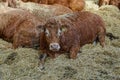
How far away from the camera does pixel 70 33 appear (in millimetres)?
7574

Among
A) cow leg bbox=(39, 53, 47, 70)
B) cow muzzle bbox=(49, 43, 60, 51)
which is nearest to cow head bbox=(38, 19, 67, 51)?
cow muzzle bbox=(49, 43, 60, 51)

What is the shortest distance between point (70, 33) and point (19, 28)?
124cm

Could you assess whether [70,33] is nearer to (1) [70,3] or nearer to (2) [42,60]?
(2) [42,60]

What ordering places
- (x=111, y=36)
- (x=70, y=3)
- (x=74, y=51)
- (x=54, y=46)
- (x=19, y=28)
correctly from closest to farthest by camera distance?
1. (x=54, y=46)
2. (x=74, y=51)
3. (x=19, y=28)
4. (x=111, y=36)
5. (x=70, y=3)

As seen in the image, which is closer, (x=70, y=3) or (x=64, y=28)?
(x=64, y=28)

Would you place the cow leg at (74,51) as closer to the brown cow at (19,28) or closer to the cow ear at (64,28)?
the cow ear at (64,28)

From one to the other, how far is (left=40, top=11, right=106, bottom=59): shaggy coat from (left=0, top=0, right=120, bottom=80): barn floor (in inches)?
6.0

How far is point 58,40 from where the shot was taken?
7246mm

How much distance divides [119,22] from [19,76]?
13.8 feet

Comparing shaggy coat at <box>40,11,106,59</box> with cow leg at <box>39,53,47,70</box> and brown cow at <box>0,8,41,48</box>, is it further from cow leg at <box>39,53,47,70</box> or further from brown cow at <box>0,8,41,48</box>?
brown cow at <box>0,8,41,48</box>

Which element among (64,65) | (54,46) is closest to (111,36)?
(64,65)

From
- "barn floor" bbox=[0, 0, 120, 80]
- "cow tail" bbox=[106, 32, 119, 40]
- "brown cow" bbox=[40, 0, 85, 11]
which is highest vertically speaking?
"brown cow" bbox=[40, 0, 85, 11]

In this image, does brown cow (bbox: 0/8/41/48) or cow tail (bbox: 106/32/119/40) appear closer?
brown cow (bbox: 0/8/41/48)

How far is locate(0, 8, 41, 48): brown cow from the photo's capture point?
813 centimetres
